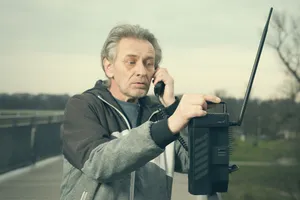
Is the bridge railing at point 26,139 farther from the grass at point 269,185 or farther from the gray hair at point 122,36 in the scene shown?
the gray hair at point 122,36

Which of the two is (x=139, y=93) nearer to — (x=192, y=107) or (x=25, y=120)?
(x=192, y=107)

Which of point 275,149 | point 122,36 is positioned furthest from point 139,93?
point 275,149

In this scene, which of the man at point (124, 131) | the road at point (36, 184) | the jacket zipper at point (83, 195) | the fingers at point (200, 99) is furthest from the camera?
the road at point (36, 184)

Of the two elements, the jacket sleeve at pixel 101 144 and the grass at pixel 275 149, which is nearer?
the jacket sleeve at pixel 101 144

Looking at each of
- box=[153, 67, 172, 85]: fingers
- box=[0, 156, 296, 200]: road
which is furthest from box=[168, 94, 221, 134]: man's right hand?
box=[0, 156, 296, 200]: road

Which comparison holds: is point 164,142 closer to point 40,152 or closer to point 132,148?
point 132,148

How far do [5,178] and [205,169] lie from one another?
918 cm

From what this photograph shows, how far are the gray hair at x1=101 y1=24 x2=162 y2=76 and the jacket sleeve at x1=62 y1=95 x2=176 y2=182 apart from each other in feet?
1.03

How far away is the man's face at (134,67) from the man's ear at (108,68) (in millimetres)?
110

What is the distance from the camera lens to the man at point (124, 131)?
1920mm

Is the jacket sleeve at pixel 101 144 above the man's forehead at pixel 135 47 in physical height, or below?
below

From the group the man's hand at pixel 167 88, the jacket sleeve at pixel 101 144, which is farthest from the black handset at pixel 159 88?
the jacket sleeve at pixel 101 144

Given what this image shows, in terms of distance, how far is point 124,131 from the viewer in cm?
230

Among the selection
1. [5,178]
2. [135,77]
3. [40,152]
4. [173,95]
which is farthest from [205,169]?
[40,152]
